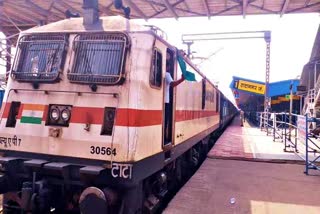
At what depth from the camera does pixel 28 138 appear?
4719 mm

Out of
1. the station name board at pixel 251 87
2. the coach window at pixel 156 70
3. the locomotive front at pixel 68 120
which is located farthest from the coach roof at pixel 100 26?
the station name board at pixel 251 87

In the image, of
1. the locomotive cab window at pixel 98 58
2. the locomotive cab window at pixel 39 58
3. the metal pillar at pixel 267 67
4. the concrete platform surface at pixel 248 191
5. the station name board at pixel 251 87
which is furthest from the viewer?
the station name board at pixel 251 87

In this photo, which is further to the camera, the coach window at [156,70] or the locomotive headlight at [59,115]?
the coach window at [156,70]

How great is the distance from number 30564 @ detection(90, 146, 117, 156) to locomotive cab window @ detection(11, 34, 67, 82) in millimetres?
1177

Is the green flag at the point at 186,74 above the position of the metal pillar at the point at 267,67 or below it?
below

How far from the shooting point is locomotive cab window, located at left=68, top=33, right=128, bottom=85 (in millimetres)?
4531

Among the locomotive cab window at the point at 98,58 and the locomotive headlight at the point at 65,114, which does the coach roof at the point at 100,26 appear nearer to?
the locomotive cab window at the point at 98,58

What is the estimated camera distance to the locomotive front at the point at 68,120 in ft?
14.0

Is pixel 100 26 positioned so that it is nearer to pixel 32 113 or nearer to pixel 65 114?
pixel 65 114

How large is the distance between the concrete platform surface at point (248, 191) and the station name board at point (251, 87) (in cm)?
2311

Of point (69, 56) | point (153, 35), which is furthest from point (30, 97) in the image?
point (153, 35)

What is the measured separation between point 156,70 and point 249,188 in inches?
133

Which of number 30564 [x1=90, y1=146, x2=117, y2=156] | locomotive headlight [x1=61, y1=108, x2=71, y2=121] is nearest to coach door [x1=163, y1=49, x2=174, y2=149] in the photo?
number 30564 [x1=90, y1=146, x2=117, y2=156]

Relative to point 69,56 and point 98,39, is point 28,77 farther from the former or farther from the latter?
point 98,39
